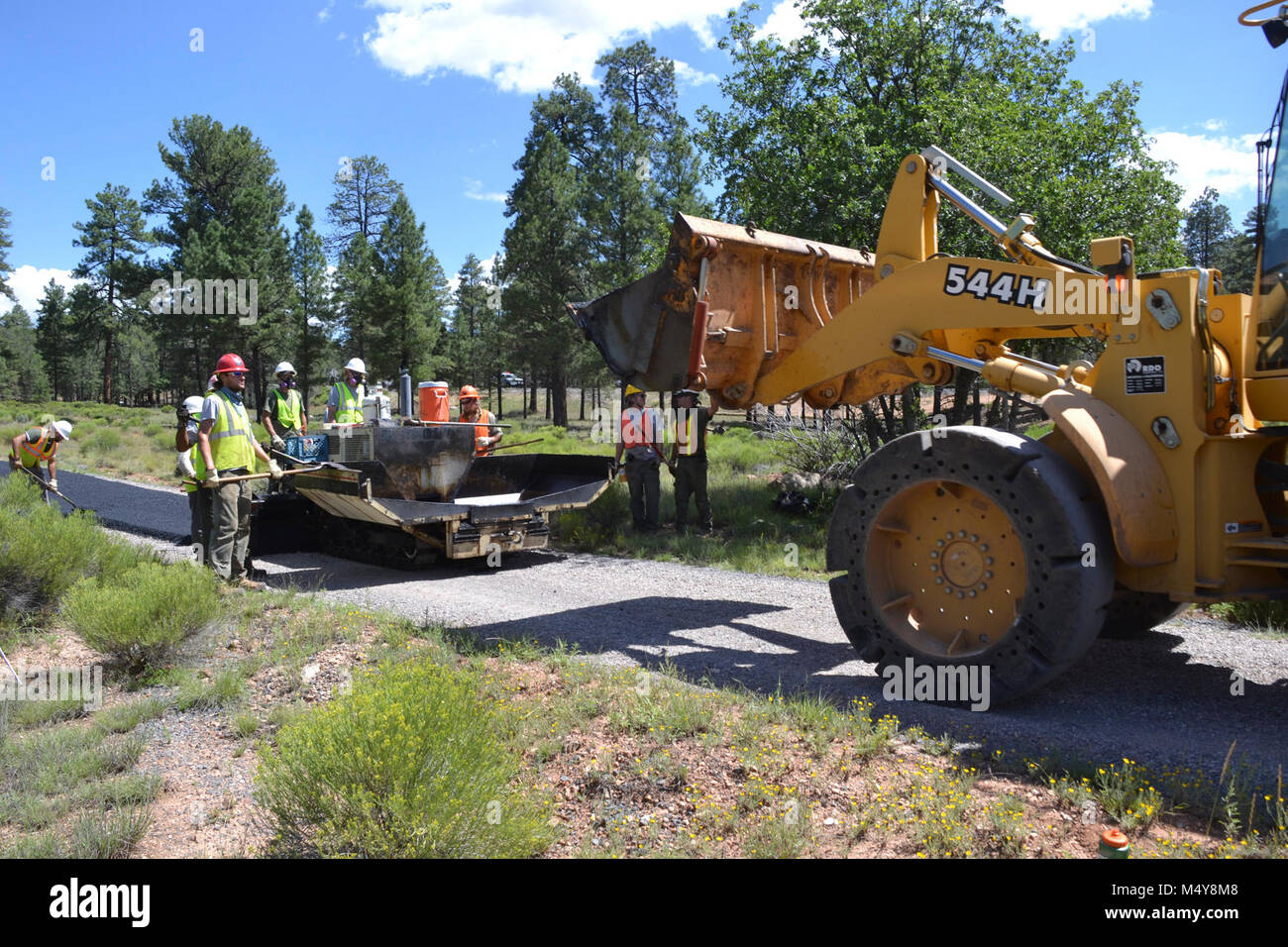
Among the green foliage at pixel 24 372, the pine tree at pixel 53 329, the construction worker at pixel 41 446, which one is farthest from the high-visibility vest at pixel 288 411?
the green foliage at pixel 24 372

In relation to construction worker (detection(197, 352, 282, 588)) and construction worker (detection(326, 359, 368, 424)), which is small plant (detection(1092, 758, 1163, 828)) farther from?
construction worker (detection(326, 359, 368, 424))

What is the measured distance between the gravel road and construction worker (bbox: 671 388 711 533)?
1941 millimetres

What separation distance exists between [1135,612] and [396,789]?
5148 millimetres

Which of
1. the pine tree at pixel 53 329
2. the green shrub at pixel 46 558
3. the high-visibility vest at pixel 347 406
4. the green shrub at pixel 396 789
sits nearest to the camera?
the green shrub at pixel 396 789

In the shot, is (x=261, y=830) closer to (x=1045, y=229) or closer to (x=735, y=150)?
(x=1045, y=229)

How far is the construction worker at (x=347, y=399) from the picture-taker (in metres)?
11.5

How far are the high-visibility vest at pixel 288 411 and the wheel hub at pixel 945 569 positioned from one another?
8763 millimetres

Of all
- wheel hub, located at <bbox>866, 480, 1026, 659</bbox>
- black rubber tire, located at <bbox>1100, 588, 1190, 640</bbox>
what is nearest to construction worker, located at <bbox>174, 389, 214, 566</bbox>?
wheel hub, located at <bbox>866, 480, 1026, 659</bbox>

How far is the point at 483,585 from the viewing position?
366 inches

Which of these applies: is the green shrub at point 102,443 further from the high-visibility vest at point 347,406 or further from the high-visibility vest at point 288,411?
the high-visibility vest at point 347,406

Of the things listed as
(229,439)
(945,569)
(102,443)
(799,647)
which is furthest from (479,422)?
(102,443)

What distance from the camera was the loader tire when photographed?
4.91 meters

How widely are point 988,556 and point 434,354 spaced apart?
37811mm

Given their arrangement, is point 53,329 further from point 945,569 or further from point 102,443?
point 945,569
